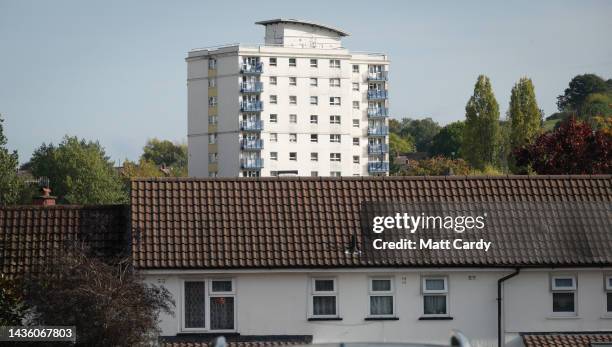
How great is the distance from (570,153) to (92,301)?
3453 cm

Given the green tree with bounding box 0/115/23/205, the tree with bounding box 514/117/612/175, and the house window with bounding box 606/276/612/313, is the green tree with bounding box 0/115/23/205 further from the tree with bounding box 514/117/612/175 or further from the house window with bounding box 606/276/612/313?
the house window with bounding box 606/276/612/313

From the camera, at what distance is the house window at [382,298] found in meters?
28.5

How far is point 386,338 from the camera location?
93.3 feet

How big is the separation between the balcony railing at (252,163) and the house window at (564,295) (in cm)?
13398

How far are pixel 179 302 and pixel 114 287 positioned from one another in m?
2.55

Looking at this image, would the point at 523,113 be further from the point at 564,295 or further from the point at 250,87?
the point at 564,295

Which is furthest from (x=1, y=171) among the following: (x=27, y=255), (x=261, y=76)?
(x=261, y=76)

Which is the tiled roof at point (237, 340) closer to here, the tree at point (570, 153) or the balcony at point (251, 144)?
the tree at point (570, 153)

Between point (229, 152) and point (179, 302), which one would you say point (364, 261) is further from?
point (229, 152)

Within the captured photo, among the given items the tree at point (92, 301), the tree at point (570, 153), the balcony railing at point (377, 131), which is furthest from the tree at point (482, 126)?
the tree at point (92, 301)

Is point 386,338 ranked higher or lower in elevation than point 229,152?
lower

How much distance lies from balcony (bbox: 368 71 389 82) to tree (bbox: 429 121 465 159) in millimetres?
20760

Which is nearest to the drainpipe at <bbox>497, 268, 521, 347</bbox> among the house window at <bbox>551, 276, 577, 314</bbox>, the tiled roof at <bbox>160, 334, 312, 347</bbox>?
the house window at <bbox>551, 276, 577, 314</bbox>

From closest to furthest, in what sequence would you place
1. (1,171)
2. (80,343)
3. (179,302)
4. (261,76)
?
(80,343) → (179,302) → (1,171) → (261,76)
